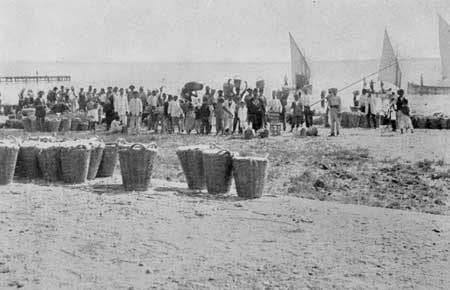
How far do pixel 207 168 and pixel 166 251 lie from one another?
285cm

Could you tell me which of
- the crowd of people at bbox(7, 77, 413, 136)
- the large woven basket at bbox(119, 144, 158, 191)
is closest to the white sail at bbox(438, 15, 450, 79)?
the crowd of people at bbox(7, 77, 413, 136)

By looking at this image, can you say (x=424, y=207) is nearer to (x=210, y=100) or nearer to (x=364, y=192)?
(x=364, y=192)

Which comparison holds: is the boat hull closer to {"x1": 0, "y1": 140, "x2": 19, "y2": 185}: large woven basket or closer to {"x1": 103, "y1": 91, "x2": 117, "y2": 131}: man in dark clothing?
{"x1": 103, "y1": 91, "x2": 117, "y2": 131}: man in dark clothing

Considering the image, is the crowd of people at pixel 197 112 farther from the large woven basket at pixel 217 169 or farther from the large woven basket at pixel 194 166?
the large woven basket at pixel 217 169

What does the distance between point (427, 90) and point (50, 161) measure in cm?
4750

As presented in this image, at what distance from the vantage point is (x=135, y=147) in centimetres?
903

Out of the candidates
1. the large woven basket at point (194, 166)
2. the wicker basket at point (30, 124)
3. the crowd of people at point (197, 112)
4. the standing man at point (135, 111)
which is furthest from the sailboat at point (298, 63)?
the large woven basket at point (194, 166)

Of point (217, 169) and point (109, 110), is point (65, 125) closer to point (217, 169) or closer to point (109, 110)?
point (109, 110)

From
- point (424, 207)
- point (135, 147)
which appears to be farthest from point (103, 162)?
point (424, 207)

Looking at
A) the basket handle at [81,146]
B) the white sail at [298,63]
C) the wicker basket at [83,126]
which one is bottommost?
the basket handle at [81,146]

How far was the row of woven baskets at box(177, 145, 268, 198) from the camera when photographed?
27.8ft

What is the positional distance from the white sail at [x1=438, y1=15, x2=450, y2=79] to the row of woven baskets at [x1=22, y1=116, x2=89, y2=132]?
30.9 m

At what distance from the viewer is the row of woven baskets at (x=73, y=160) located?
8961 millimetres

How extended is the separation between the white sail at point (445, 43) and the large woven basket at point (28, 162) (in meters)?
39.2
